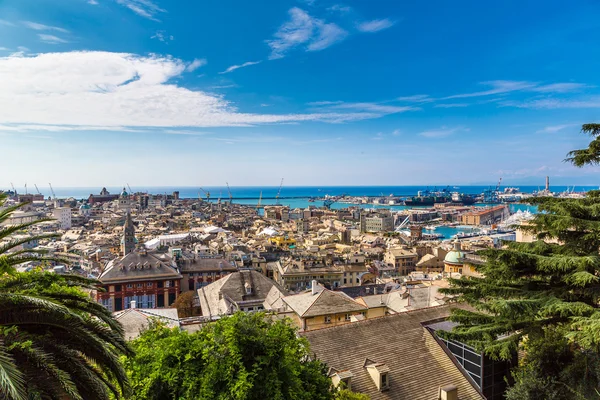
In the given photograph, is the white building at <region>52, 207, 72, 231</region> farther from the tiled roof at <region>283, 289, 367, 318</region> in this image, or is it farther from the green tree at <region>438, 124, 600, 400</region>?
the green tree at <region>438, 124, 600, 400</region>

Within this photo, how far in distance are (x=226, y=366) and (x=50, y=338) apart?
402 centimetres

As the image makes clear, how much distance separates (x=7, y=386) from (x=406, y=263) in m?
78.7

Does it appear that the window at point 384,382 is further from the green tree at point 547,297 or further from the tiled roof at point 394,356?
the green tree at point 547,297

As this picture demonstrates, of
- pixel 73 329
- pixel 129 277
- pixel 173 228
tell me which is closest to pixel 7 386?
pixel 73 329

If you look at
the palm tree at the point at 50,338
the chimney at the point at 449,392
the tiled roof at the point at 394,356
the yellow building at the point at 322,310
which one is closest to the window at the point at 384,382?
the tiled roof at the point at 394,356

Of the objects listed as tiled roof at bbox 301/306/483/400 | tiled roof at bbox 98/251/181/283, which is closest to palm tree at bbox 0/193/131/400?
tiled roof at bbox 301/306/483/400

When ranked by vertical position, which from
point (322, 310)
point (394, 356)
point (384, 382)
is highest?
point (394, 356)

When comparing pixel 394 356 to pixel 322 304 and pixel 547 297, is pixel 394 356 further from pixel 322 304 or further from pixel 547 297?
pixel 322 304

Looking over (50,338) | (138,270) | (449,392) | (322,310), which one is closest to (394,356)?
(449,392)

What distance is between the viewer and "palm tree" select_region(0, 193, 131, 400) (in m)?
5.86

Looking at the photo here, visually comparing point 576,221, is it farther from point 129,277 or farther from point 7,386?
point 129,277

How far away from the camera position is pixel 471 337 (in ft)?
42.1

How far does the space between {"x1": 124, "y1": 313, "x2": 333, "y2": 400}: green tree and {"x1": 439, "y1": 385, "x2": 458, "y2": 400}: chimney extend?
656 cm

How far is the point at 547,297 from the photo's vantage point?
454 inches
